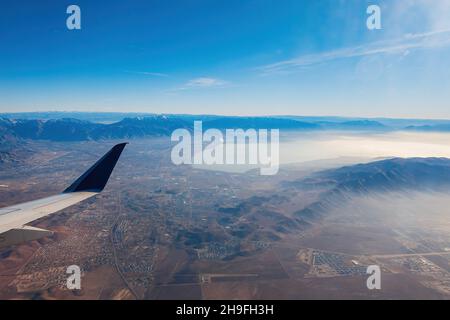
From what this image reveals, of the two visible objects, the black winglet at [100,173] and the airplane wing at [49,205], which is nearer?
the airplane wing at [49,205]

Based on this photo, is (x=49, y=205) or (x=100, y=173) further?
(x=100, y=173)

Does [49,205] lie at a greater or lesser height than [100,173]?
lesser

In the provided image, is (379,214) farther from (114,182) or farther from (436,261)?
(114,182)

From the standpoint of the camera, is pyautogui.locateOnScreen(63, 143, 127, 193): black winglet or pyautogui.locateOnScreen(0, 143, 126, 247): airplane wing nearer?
pyautogui.locateOnScreen(0, 143, 126, 247): airplane wing
